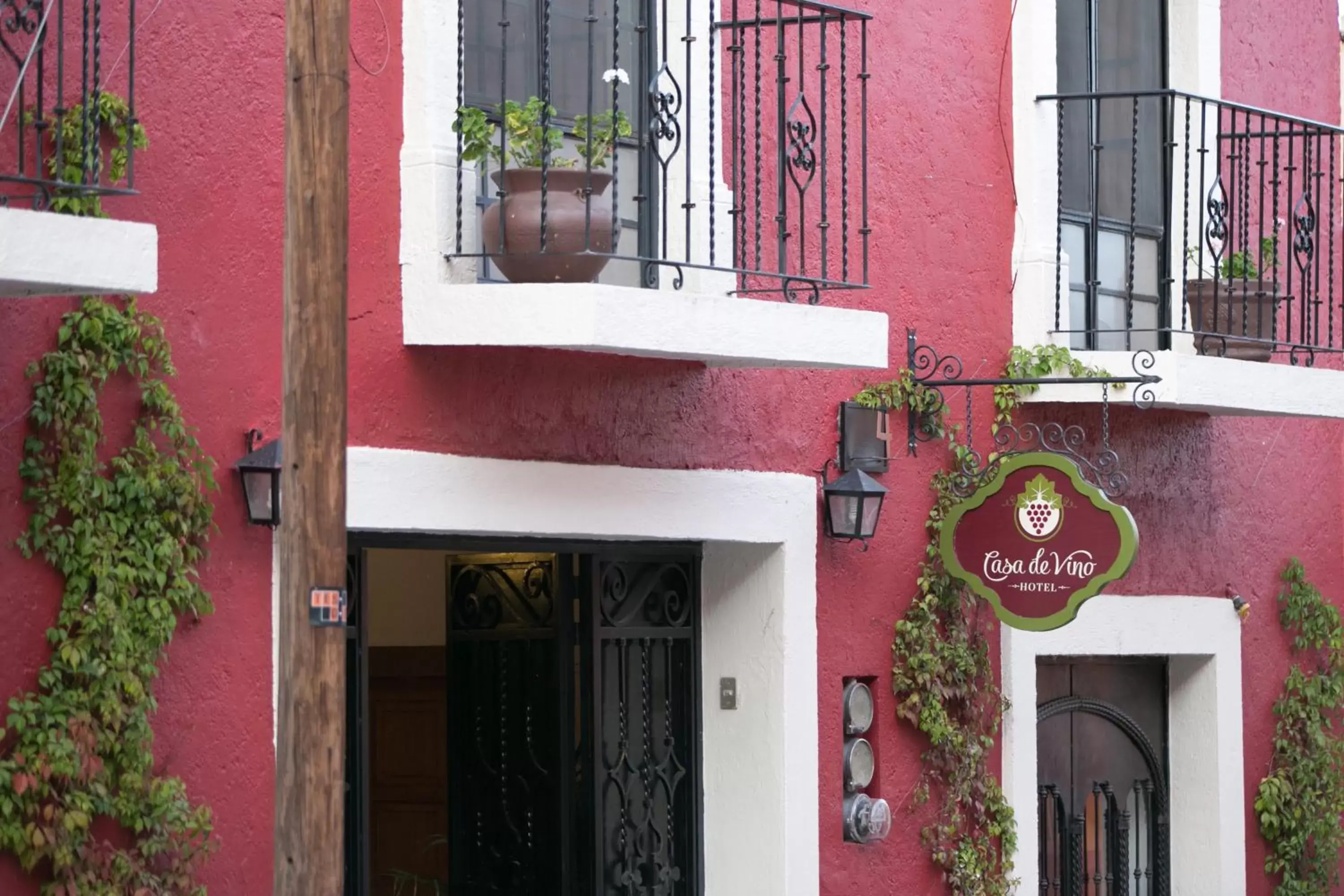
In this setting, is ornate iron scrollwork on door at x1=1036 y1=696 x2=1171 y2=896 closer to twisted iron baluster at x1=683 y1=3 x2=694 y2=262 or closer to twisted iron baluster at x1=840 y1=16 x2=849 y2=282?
twisted iron baluster at x1=840 y1=16 x2=849 y2=282

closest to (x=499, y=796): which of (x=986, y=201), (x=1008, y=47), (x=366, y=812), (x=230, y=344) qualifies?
(x=366, y=812)

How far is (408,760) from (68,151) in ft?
18.0

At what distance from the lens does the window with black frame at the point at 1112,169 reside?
9930 mm

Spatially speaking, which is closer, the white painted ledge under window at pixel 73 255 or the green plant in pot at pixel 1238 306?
the white painted ledge under window at pixel 73 255

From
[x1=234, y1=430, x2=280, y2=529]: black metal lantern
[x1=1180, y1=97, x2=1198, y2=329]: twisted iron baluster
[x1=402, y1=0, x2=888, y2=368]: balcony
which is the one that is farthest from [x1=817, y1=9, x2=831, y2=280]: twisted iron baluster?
[x1=234, y1=430, x2=280, y2=529]: black metal lantern

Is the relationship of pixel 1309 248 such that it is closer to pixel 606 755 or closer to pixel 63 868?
pixel 606 755

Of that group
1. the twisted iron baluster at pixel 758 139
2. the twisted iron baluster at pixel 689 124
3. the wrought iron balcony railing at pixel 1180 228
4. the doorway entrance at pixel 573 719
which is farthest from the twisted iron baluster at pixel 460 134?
the wrought iron balcony railing at pixel 1180 228

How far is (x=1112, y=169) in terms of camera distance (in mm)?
10227

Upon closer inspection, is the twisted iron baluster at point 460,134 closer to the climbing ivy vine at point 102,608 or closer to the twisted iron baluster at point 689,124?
the twisted iron baluster at point 689,124

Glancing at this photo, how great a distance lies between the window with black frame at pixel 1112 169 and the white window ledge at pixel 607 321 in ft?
8.42

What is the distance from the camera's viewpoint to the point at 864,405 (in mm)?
8750

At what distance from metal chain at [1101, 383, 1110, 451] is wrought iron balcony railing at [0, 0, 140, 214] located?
161 inches

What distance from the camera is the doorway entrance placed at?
8.20 m

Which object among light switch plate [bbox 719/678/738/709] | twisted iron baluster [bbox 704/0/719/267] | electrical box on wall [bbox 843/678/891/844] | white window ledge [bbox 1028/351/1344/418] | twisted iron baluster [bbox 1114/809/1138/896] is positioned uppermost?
twisted iron baluster [bbox 704/0/719/267]
